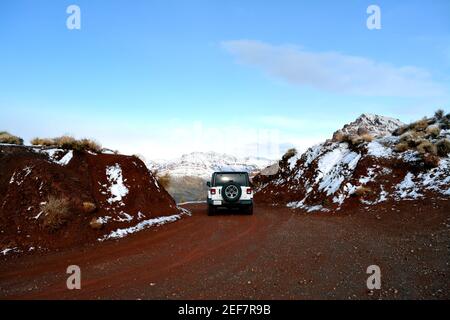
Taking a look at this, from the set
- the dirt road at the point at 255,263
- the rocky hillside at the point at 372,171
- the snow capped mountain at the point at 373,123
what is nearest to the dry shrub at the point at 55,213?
the dirt road at the point at 255,263

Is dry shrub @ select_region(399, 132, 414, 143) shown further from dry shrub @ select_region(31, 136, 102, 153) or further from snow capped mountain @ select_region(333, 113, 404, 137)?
snow capped mountain @ select_region(333, 113, 404, 137)

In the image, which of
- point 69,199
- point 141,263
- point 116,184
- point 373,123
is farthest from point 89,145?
point 373,123

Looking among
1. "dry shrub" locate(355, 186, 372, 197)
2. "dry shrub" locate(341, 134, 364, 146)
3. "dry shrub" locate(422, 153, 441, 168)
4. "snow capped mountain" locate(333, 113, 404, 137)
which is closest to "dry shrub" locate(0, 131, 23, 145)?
"dry shrub" locate(355, 186, 372, 197)

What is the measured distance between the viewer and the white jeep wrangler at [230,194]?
1652 cm

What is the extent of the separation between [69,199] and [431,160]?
52.0ft

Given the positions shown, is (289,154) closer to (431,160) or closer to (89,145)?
(431,160)

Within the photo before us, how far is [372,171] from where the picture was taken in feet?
59.4

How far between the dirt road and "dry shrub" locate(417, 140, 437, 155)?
5.50 metres

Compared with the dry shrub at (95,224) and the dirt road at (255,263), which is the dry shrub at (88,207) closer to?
the dry shrub at (95,224)

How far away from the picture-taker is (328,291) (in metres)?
5.70

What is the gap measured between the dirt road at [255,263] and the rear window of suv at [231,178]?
16.8 feet

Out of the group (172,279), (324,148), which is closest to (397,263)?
(172,279)

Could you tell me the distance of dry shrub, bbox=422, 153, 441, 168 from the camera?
53.2ft
